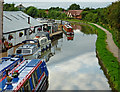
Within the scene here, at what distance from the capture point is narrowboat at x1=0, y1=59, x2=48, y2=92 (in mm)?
11078

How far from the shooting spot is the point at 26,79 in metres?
12.5

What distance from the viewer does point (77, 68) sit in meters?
21.8

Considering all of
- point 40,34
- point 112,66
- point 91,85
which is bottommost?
point 91,85

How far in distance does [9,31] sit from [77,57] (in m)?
9.65

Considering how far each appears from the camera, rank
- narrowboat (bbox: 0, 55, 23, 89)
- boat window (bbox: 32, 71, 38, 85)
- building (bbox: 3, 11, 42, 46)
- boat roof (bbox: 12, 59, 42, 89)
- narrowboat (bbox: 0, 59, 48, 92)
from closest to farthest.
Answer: narrowboat (bbox: 0, 59, 48, 92), boat roof (bbox: 12, 59, 42, 89), narrowboat (bbox: 0, 55, 23, 89), boat window (bbox: 32, 71, 38, 85), building (bbox: 3, 11, 42, 46)

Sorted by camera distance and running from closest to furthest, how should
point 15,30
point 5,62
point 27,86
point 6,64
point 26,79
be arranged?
point 26,79, point 27,86, point 6,64, point 5,62, point 15,30

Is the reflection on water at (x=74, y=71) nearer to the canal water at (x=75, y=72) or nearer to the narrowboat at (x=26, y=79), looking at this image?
the canal water at (x=75, y=72)

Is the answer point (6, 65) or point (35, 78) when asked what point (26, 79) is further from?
point (6, 65)

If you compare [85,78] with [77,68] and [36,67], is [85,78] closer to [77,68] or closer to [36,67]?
[77,68]

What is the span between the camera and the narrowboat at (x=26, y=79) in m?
11.1

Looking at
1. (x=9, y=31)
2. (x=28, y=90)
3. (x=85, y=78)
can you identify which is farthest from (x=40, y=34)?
(x=28, y=90)

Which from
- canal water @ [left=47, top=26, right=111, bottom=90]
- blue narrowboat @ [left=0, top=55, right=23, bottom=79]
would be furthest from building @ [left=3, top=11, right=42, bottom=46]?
blue narrowboat @ [left=0, top=55, right=23, bottom=79]

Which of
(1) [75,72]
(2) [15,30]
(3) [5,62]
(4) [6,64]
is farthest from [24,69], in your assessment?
(2) [15,30]

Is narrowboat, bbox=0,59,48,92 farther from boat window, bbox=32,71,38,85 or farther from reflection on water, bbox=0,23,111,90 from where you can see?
reflection on water, bbox=0,23,111,90
